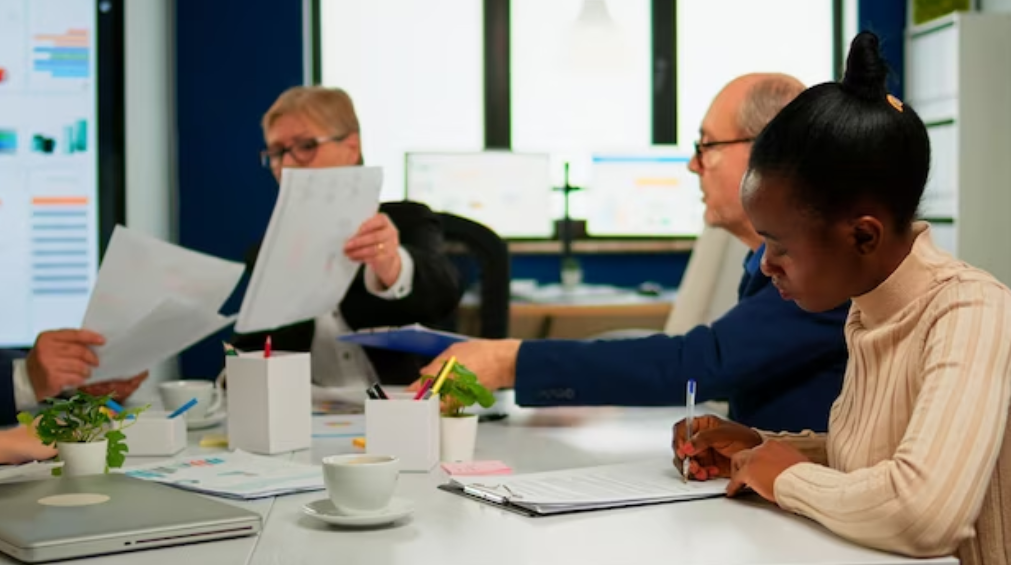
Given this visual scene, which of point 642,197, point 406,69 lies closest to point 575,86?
point 642,197

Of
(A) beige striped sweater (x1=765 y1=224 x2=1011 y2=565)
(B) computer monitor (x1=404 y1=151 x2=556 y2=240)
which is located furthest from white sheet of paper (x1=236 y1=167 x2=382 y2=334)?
(B) computer monitor (x1=404 y1=151 x2=556 y2=240)

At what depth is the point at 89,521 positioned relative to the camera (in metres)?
1.12

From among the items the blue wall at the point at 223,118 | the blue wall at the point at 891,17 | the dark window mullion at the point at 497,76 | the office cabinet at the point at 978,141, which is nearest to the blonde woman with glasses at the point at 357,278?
the blue wall at the point at 223,118

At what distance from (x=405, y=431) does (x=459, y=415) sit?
0.12 metres

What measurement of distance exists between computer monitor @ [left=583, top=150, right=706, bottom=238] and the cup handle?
13.2 feet

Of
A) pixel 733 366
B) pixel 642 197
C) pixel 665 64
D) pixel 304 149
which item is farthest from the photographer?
pixel 665 64

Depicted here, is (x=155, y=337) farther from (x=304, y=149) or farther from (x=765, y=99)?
(x=765, y=99)

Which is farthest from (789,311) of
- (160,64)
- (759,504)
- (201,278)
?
(160,64)

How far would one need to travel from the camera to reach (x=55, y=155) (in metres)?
2.00

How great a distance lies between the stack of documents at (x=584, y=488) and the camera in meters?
1.26

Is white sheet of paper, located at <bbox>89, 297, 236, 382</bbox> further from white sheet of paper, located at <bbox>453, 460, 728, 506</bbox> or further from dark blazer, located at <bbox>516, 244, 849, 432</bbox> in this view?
white sheet of paper, located at <bbox>453, 460, 728, 506</bbox>

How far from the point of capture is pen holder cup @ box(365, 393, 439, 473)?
151 centimetres

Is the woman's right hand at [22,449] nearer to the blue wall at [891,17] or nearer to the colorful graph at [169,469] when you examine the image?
the colorful graph at [169,469]

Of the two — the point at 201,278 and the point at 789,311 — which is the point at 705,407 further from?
the point at 201,278
